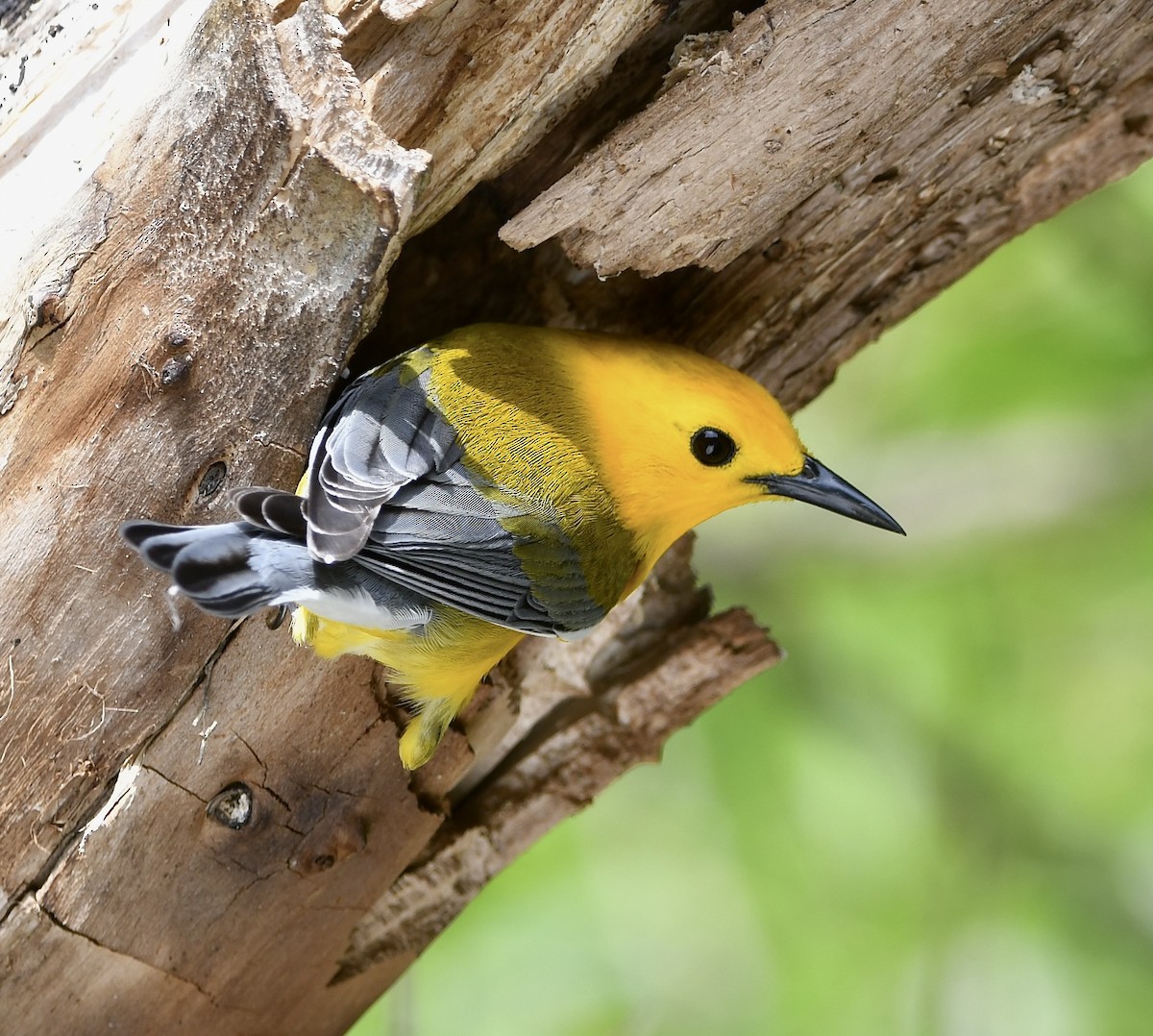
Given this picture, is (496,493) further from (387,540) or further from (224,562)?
(224,562)

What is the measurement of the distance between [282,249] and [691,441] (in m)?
1.11

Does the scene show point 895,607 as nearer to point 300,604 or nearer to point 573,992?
point 573,992

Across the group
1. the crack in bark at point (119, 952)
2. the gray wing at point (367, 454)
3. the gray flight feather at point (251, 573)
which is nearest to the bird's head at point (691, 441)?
the gray wing at point (367, 454)

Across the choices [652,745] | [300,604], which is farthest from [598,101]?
[652,745]

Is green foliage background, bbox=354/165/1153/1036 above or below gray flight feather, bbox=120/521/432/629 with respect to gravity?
below

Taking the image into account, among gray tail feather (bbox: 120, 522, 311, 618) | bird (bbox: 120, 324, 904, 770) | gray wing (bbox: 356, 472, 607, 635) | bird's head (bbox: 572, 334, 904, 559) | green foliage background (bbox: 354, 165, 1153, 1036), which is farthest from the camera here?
green foliage background (bbox: 354, 165, 1153, 1036)

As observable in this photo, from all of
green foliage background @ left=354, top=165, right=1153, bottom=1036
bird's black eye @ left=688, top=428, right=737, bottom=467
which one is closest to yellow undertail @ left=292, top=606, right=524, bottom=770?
bird's black eye @ left=688, top=428, right=737, bottom=467

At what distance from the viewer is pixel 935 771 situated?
4.57 meters

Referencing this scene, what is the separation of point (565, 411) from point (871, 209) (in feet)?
3.11

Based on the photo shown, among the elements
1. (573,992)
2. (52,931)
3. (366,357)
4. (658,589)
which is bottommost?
(573,992)

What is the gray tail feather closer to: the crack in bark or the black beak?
the crack in bark

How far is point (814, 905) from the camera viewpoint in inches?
167

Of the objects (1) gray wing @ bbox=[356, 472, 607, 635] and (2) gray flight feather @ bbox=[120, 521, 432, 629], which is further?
(1) gray wing @ bbox=[356, 472, 607, 635]

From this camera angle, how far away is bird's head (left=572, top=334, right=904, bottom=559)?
2.93 m
